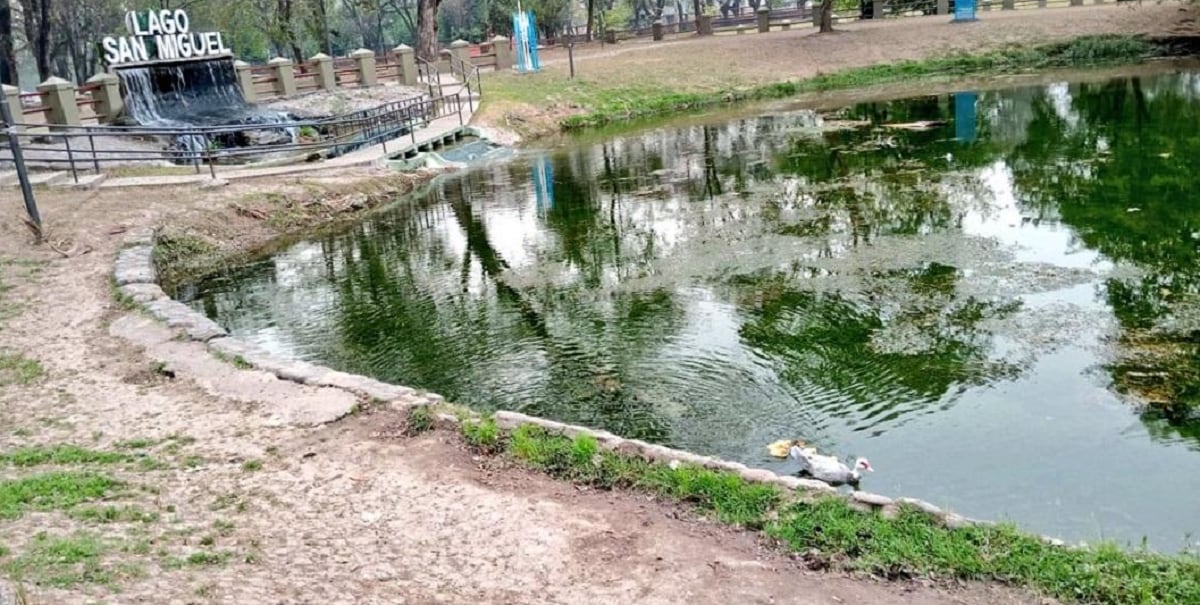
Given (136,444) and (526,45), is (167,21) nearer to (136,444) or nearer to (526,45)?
(526,45)

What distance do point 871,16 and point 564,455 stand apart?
40321mm

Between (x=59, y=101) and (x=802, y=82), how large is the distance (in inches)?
905

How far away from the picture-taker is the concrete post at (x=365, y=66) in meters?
29.4

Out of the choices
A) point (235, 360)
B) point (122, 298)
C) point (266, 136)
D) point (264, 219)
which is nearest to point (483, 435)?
point (235, 360)

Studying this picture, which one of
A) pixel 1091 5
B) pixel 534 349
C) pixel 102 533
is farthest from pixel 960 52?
pixel 102 533

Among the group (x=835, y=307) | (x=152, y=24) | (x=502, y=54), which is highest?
(x=152, y=24)

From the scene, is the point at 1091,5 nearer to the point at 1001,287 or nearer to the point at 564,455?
the point at 1001,287

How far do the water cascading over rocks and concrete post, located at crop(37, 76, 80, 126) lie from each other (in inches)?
52.4

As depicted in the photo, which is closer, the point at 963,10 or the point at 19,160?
the point at 19,160

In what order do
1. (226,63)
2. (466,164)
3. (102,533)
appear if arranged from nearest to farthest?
(102,533) < (466,164) < (226,63)

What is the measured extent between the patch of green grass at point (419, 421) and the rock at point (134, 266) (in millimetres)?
6415

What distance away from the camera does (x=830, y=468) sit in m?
6.54

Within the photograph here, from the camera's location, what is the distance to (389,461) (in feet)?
22.2

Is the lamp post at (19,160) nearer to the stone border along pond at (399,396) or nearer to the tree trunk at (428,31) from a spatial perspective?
the stone border along pond at (399,396)
